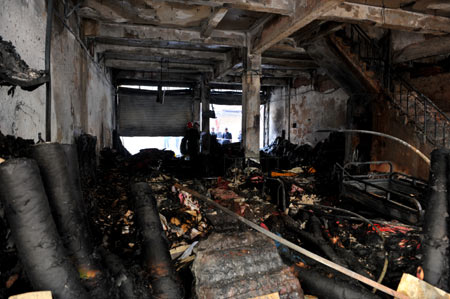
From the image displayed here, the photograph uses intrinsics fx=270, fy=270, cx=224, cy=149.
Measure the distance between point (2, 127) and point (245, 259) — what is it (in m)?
2.71

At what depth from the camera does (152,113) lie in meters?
15.2

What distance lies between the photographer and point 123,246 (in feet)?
12.6

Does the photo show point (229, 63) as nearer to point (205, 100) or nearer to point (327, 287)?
point (205, 100)

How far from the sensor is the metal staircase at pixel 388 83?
7.77 m

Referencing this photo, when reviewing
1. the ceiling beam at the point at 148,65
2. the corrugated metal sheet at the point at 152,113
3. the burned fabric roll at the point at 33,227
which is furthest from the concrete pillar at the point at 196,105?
the burned fabric roll at the point at 33,227

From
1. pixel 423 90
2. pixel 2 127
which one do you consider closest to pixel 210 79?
pixel 423 90

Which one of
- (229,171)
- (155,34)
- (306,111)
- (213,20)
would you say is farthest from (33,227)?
(306,111)

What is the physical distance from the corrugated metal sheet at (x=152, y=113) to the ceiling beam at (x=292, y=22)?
8.49 meters

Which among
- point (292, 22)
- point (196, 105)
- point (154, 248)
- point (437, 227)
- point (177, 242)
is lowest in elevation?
point (177, 242)

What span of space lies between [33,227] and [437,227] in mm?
3519

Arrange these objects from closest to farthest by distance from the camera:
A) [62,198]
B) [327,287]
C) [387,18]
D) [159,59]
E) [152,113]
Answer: [62,198]
[327,287]
[387,18]
[159,59]
[152,113]

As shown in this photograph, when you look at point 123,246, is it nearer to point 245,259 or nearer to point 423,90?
point 245,259

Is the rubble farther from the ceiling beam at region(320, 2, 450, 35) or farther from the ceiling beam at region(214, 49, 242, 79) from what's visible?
the ceiling beam at region(214, 49, 242, 79)

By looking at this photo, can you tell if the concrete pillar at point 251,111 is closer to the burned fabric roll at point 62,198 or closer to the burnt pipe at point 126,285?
the burnt pipe at point 126,285
